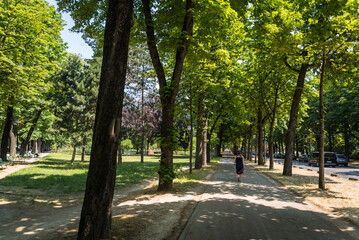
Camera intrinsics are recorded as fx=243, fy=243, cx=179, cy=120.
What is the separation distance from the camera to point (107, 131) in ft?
14.7

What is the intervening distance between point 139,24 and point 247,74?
1497 centimetres

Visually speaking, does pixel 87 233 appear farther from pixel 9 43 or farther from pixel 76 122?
pixel 76 122

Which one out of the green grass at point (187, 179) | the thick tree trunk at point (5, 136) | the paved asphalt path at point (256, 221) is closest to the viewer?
the paved asphalt path at point (256, 221)

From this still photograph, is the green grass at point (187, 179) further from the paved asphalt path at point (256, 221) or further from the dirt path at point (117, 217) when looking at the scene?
the paved asphalt path at point (256, 221)

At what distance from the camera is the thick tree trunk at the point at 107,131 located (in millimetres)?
4352

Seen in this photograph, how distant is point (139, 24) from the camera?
9.77 m

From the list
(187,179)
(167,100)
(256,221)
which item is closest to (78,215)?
(256,221)

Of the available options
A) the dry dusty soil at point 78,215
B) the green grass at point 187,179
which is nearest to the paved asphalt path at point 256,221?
the dry dusty soil at point 78,215

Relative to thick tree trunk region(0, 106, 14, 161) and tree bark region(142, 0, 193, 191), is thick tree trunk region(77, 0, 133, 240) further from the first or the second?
thick tree trunk region(0, 106, 14, 161)

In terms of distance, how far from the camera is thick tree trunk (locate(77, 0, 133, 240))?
4352mm

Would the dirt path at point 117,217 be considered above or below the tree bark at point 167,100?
below

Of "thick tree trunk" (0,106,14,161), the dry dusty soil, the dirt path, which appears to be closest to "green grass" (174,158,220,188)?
the dry dusty soil

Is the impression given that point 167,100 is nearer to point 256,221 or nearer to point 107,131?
point 107,131

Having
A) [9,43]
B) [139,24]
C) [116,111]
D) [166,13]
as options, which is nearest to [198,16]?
[166,13]
